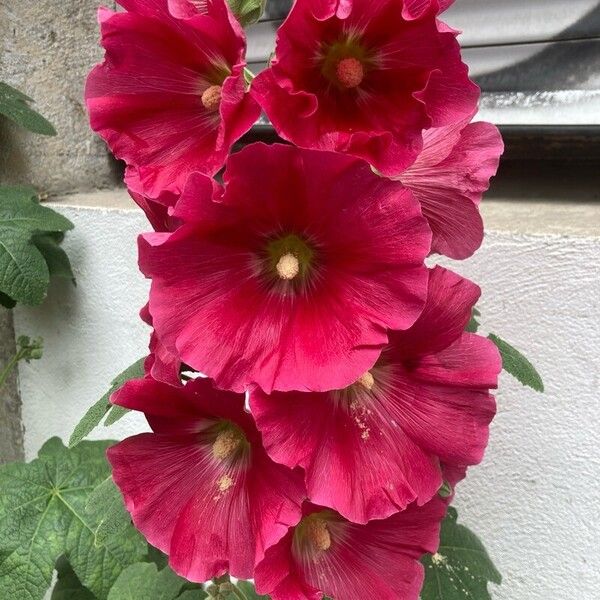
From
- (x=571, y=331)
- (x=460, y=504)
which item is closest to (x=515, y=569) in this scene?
(x=460, y=504)

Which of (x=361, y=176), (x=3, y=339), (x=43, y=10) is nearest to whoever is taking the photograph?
(x=361, y=176)

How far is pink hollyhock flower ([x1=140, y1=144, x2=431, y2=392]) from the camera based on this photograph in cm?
38

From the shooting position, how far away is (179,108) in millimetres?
469

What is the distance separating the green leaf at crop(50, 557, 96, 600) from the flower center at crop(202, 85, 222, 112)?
0.81 metres

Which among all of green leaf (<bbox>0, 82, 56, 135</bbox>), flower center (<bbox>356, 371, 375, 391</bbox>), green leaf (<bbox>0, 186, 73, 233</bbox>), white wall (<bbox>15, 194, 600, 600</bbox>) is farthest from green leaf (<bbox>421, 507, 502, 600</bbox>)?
green leaf (<bbox>0, 82, 56, 135</bbox>)

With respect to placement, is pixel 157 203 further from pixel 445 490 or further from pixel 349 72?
pixel 445 490

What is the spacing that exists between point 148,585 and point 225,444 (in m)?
0.32

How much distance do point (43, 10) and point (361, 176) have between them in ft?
3.49

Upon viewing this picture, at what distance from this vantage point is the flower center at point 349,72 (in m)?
0.42

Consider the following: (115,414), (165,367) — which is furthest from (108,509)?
(165,367)

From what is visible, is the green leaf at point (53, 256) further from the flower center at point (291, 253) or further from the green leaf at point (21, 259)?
the flower center at point (291, 253)

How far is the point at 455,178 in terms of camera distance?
483 mm

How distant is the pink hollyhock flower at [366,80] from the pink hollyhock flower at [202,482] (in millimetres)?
188

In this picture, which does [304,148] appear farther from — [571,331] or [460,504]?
[460,504]
